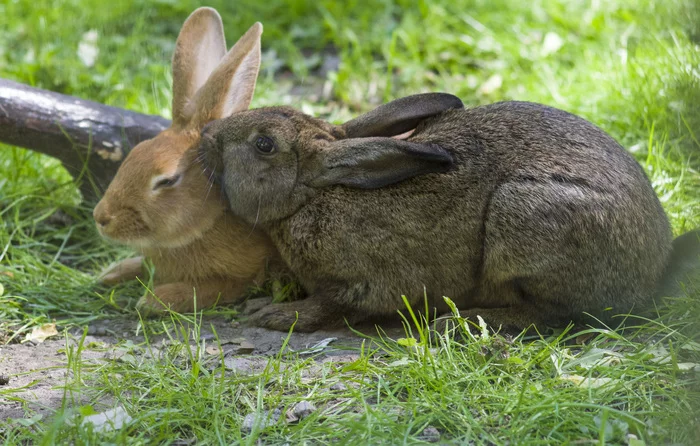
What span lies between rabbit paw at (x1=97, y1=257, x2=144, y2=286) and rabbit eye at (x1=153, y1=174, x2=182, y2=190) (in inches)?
26.8

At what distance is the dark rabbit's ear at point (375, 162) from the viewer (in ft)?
14.7

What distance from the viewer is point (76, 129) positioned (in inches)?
221

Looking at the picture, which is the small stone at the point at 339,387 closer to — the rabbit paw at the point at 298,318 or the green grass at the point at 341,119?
the green grass at the point at 341,119

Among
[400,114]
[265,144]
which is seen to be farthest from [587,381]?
[265,144]

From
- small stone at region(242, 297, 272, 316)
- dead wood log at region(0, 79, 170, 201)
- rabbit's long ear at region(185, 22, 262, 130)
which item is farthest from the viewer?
dead wood log at region(0, 79, 170, 201)

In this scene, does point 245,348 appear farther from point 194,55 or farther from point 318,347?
point 194,55

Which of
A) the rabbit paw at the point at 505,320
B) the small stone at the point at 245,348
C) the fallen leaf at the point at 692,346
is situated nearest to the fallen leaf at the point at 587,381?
the fallen leaf at the point at 692,346

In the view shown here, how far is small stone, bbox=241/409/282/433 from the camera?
358 cm

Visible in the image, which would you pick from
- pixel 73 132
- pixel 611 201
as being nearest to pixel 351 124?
pixel 611 201

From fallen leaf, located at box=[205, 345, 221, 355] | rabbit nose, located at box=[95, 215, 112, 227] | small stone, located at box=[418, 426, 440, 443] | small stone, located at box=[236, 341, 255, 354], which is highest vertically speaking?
rabbit nose, located at box=[95, 215, 112, 227]

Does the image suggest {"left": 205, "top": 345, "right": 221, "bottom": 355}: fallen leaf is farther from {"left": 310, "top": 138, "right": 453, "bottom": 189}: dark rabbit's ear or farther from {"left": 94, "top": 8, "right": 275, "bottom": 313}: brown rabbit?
{"left": 310, "top": 138, "right": 453, "bottom": 189}: dark rabbit's ear

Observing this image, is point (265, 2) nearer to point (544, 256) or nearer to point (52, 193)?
point (52, 193)

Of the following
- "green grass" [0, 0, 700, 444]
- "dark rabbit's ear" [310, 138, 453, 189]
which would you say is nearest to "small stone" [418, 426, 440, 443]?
"green grass" [0, 0, 700, 444]

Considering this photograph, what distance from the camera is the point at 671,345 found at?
4023 mm
